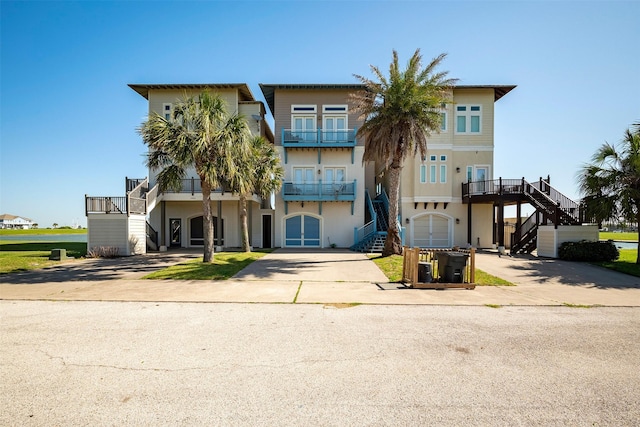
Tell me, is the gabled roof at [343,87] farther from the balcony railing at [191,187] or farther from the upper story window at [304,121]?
the balcony railing at [191,187]

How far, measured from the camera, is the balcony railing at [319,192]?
22141 mm

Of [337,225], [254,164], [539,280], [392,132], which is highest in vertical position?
[392,132]

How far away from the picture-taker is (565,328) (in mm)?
6016

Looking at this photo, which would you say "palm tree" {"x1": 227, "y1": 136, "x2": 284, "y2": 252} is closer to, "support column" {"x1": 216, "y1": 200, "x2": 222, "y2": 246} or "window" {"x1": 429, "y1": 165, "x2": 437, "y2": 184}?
"support column" {"x1": 216, "y1": 200, "x2": 222, "y2": 246}

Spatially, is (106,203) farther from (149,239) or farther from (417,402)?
(417,402)

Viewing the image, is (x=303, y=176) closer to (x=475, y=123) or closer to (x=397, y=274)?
(x=397, y=274)

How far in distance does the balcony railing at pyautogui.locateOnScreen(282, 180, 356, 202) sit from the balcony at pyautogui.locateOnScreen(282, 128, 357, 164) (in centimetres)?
247

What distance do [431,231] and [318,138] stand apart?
35.9 feet

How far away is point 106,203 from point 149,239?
380 centimetres

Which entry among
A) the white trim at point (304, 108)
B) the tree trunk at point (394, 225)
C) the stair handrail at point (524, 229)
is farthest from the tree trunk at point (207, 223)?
the stair handrail at point (524, 229)

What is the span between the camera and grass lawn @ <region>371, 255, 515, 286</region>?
10.6 meters

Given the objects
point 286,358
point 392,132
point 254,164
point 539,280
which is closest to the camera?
point 286,358

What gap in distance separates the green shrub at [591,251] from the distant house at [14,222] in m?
116

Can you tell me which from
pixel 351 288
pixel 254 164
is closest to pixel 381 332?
pixel 351 288
